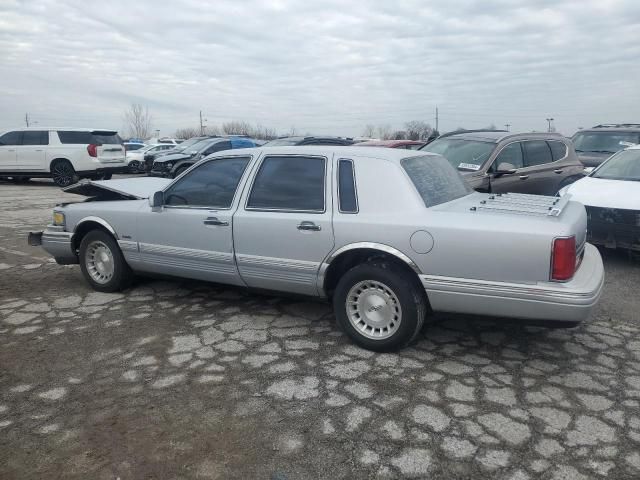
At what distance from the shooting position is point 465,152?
803 centimetres

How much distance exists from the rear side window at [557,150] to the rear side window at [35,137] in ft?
47.3

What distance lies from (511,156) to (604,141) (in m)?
4.84

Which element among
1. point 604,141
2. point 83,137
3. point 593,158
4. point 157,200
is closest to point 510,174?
point 593,158

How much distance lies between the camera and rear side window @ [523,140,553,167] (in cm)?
825

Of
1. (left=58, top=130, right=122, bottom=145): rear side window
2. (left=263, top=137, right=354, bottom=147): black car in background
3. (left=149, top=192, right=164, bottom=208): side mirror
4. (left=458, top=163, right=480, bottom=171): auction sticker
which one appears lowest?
(left=149, top=192, right=164, bottom=208): side mirror

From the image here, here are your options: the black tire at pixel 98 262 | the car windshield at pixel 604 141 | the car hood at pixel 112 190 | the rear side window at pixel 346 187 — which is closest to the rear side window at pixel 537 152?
the car windshield at pixel 604 141

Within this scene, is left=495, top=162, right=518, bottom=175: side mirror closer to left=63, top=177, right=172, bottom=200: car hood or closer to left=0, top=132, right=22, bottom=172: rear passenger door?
left=63, top=177, right=172, bottom=200: car hood

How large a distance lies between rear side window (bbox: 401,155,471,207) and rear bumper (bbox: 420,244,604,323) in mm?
661

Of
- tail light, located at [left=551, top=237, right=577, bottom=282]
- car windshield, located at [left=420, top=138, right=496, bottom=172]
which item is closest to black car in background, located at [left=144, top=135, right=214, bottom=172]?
car windshield, located at [left=420, top=138, right=496, bottom=172]

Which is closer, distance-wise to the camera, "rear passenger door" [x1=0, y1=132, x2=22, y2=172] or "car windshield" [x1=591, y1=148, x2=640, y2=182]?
"car windshield" [x1=591, y1=148, x2=640, y2=182]

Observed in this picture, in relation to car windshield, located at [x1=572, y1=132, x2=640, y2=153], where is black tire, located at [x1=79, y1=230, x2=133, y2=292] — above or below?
below

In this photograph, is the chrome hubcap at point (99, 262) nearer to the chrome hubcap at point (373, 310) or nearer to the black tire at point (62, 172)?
the chrome hubcap at point (373, 310)

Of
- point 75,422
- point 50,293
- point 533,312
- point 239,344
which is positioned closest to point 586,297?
point 533,312

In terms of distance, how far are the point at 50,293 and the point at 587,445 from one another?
16.4 feet
